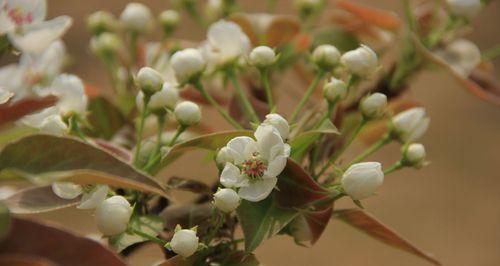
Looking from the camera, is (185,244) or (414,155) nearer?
(185,244)

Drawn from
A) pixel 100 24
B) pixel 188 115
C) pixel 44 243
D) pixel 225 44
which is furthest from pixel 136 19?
pixel 44 243

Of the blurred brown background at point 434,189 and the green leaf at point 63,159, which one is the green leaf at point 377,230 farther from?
the blurred brown background at point 434,189

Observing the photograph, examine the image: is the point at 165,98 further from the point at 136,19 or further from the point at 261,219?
the point at 136,19

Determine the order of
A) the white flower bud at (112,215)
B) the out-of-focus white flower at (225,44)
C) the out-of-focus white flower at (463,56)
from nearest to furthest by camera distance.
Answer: the white flower bud at (112,215)
the out-of-focus white flower at (225,44)
the out-of-focus white flower at (463,56)

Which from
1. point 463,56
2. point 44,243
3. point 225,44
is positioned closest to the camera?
point 44,243

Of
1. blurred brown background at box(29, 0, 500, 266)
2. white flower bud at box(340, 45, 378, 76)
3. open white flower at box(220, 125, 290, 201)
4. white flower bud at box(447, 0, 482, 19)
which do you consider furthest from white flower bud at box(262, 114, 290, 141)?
blurred brown background at box(29, 0, 500, 266)

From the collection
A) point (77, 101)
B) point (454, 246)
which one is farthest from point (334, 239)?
point (77, 101)

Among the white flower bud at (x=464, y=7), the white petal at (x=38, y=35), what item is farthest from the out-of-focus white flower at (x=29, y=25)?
the white flower bud at (x=464, y=7)
